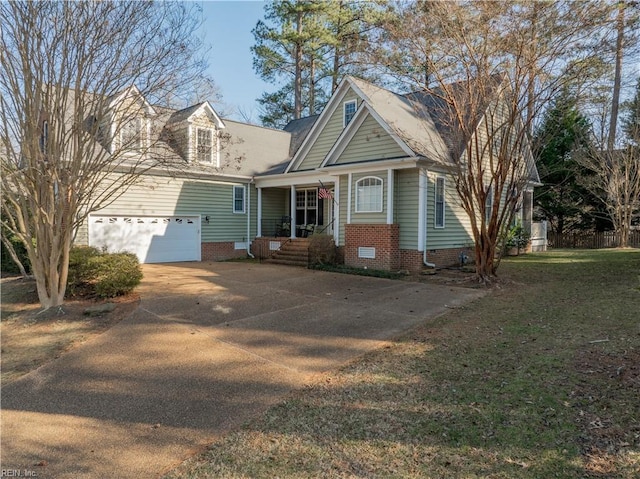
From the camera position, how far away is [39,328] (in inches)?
290

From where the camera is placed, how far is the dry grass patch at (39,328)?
19.3ft

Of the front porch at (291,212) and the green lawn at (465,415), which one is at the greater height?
the front porch at (291,212)

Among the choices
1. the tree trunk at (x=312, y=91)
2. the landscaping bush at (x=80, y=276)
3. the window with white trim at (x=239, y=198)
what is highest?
the tree trunk at (x=312, y=91)

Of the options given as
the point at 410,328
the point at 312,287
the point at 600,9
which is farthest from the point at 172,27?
the point at 600,9

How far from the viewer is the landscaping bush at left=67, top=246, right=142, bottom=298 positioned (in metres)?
8.91

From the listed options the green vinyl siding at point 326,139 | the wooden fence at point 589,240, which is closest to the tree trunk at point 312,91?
the green vinyl siding at point 326,139

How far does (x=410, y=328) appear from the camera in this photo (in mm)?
6988

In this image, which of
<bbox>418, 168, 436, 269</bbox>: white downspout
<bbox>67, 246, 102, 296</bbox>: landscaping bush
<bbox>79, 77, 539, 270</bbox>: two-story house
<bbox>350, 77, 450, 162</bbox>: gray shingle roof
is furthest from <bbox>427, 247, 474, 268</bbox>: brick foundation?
<bbox>67, 246, 102, 296</bbox>: landscaping bush

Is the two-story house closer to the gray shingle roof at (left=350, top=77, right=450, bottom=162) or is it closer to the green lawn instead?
the gray shingle roof at (left=350, top=77, right=450, bottom=162)

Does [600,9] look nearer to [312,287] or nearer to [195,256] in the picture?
[312,287]

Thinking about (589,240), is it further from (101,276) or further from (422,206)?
(101,276)

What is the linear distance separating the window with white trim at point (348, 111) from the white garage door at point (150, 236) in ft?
24.6

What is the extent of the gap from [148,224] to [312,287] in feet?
28.2

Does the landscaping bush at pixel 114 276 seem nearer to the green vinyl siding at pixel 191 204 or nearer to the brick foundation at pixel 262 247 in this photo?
the green vinyl siding at pixel 191 204
